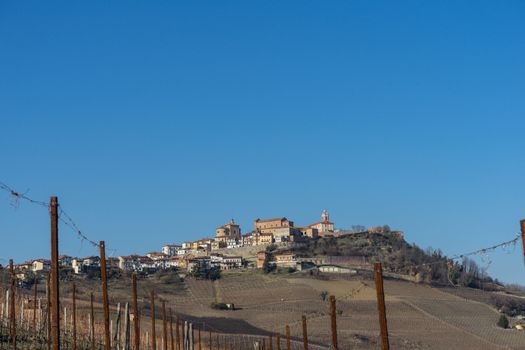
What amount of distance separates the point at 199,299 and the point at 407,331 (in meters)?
46.5

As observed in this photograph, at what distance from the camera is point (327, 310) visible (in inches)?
4520

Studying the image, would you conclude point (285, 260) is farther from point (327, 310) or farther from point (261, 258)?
point (327, 310)

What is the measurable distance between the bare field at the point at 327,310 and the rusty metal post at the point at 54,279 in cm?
4690

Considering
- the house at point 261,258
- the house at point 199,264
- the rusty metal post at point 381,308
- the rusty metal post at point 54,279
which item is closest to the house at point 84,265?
the house at point 199,264

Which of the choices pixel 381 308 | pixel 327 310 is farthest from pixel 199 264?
pixel 381 308

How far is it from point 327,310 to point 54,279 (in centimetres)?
9863

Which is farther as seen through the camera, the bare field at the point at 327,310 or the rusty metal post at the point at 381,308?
the bare field at the point at 327,310

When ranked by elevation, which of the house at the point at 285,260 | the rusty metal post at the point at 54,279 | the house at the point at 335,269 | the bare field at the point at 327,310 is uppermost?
the house at the point at 285,260

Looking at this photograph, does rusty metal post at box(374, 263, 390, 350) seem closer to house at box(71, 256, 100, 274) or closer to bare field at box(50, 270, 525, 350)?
bare field at box(50, 270, 525, 350)

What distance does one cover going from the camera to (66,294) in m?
103

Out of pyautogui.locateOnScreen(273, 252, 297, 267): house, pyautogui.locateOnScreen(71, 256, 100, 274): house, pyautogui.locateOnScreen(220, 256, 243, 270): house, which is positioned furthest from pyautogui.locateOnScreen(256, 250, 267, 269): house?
pyautogui.locateOnScreen(71, 256, 100, 274): house

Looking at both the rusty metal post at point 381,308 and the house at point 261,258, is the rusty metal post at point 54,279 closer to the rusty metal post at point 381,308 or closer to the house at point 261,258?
the rusty metal post at point 381,308

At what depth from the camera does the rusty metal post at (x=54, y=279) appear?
17.8 meters

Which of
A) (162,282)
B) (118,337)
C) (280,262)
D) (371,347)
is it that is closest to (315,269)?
(280,262)
